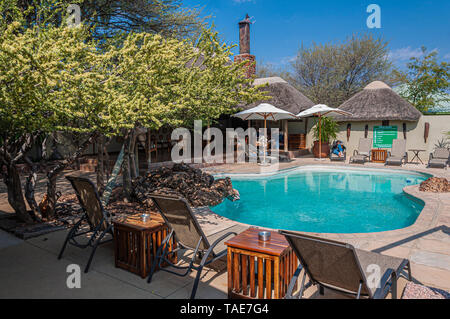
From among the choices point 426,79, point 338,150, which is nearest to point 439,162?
point 338,150

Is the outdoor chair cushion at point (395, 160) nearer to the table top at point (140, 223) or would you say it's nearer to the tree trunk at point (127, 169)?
the tree trunk at point (127, 169)

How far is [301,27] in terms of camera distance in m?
34.8

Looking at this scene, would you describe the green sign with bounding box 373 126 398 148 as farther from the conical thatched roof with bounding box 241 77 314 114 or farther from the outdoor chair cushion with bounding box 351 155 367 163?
the conical thatched roof with bounding box 241 77 314 114

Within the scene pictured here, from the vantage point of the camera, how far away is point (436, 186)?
850 centimetres

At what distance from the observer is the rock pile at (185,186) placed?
737cm

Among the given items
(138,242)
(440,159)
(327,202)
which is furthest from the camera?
(440,159)

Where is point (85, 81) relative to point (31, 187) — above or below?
above

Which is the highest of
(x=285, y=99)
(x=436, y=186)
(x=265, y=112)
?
(x=285, y=99)

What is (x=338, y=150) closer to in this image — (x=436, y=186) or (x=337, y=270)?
(x=436, y=186)

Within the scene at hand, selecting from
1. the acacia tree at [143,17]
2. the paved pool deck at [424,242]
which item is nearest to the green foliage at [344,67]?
the acacia tree at [143,17]

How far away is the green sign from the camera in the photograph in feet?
55.4

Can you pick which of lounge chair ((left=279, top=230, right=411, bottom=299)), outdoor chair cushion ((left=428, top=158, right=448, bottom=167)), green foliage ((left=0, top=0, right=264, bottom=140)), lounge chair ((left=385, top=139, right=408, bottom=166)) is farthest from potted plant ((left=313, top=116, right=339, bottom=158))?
lounge chair ((left=279, top=230, right=411, bottom=299))

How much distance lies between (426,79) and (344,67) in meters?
7.14

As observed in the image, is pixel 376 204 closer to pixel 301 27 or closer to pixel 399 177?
pixel 399 177
